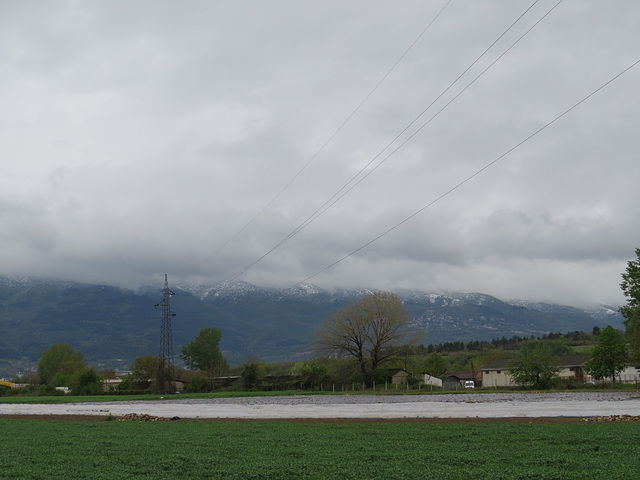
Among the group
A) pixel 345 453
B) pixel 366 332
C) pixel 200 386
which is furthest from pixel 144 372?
pixel 345 453

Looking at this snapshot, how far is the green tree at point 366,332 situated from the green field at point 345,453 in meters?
65.0

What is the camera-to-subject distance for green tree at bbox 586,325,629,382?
256ft

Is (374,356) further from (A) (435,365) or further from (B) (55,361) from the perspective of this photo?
(B) (55,361)

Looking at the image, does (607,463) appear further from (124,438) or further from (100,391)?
(100,391)

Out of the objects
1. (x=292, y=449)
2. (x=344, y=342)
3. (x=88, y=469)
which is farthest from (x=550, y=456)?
(x=344, y=342)

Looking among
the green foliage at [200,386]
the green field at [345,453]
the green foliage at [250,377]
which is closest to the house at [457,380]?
the green foliage at [250,377]

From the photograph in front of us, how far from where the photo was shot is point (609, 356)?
78375 millimetres

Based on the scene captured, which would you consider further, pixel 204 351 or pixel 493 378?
pixel 204 351

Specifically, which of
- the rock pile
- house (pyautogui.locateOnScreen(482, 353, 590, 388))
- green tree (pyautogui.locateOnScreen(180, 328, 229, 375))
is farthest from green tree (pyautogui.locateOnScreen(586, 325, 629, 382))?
green tree (pyautogui.locateOnScreen(180, 328, 229, 375))

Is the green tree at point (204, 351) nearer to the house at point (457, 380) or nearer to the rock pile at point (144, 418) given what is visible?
the house at point (457, 380)

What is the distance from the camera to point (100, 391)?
100 m

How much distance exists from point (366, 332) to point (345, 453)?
73600 millimetres

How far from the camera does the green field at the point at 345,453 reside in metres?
14.0

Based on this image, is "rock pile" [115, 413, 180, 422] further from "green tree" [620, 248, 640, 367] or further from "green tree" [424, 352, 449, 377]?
"green tree" [424, 352, 449, 377]
